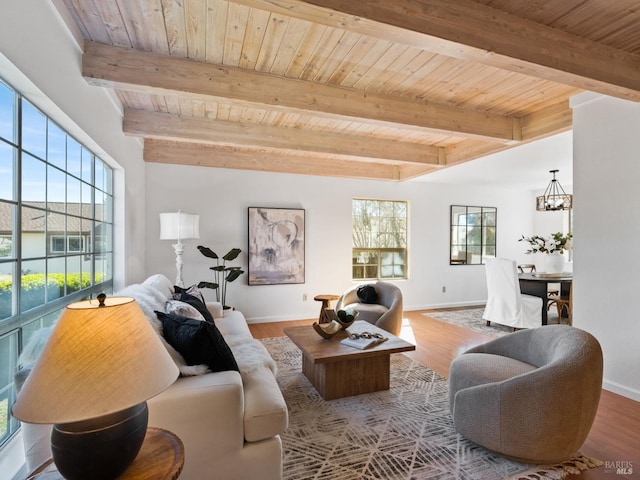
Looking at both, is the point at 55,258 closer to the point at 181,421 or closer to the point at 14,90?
the point at 14,90

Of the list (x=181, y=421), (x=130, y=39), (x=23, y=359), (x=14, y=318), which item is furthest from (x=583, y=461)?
(x=130, y=39)

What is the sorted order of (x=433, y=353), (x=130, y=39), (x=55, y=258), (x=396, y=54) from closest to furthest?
(x=55, y=258) → (x=130, y=39) → (x=396, y=54) → (x=433, y=353)

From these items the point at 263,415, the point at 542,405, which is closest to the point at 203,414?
the point at 263,415

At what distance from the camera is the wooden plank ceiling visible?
1.76 metres

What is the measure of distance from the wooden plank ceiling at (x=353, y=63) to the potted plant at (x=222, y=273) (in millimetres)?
1542

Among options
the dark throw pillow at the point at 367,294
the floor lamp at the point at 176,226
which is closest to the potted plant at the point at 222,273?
the floor lamp at the point at 176,226

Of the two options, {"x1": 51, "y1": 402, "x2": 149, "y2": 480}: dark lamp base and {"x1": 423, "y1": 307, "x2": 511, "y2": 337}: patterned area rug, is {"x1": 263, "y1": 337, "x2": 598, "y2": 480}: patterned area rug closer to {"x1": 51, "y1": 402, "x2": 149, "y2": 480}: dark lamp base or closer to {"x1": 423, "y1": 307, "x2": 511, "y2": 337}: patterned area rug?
{"x1": 51, "y1": 402, "x2": 149, "y2": 480}: dark lamp base

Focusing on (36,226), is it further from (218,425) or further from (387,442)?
(387,442)

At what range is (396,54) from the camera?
228 centimetres

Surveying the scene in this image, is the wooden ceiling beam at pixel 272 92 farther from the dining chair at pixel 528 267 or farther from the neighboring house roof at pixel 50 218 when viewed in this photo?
the dining chair at pixel 528 267

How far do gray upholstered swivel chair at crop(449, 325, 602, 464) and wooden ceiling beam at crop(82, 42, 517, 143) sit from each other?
2120 millimetres

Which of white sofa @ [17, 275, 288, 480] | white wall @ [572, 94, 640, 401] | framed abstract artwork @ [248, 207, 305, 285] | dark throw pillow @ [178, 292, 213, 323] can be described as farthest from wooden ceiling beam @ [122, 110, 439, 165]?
white sofa @ [17, 275, 288, 480]

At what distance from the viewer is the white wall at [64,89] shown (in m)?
1.36

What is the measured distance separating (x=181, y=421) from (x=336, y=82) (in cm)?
259
